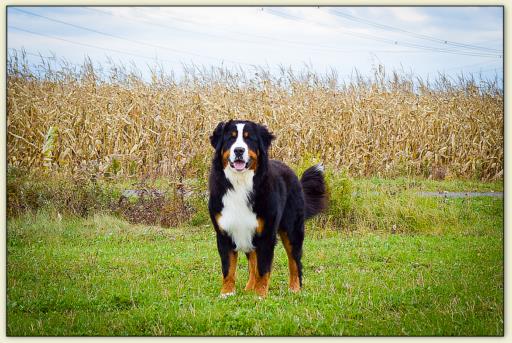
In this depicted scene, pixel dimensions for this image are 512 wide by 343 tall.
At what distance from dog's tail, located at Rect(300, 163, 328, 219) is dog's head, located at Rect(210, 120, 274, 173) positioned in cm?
131

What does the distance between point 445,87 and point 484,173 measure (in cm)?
158

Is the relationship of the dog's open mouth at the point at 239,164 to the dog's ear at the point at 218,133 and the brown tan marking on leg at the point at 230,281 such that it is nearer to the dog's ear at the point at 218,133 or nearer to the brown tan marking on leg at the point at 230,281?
the dog's ear at the point at 218,133

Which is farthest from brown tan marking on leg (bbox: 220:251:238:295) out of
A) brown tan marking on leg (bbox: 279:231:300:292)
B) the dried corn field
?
the dried corn field

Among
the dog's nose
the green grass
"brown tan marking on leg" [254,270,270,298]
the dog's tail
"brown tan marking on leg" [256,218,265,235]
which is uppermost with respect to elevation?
the dog's nose

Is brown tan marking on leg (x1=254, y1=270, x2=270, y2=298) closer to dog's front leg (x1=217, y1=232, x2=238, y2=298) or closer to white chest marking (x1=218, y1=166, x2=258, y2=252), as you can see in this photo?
dog's front leg (x1=217, y1=232, x2=238, y2=298)

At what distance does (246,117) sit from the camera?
36.6 feet

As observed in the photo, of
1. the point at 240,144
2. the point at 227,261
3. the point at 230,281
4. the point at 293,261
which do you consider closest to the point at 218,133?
the point at 240,144

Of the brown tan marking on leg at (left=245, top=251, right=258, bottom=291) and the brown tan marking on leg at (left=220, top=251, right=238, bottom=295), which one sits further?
the brown tan marking on leg at (left=245, top=251, right=258, bottom=291)

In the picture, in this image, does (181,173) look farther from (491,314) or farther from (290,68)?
(491,314)

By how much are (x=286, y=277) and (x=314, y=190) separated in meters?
0.90

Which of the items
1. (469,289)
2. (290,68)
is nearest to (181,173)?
(290,68)

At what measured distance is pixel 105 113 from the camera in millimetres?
10711

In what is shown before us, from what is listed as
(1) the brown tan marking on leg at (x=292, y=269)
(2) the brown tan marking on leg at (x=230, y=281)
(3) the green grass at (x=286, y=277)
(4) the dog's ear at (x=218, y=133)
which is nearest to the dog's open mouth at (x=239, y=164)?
(4) the dog's ear at (x=218, y=133)

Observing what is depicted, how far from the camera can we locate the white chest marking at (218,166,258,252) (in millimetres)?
5516
